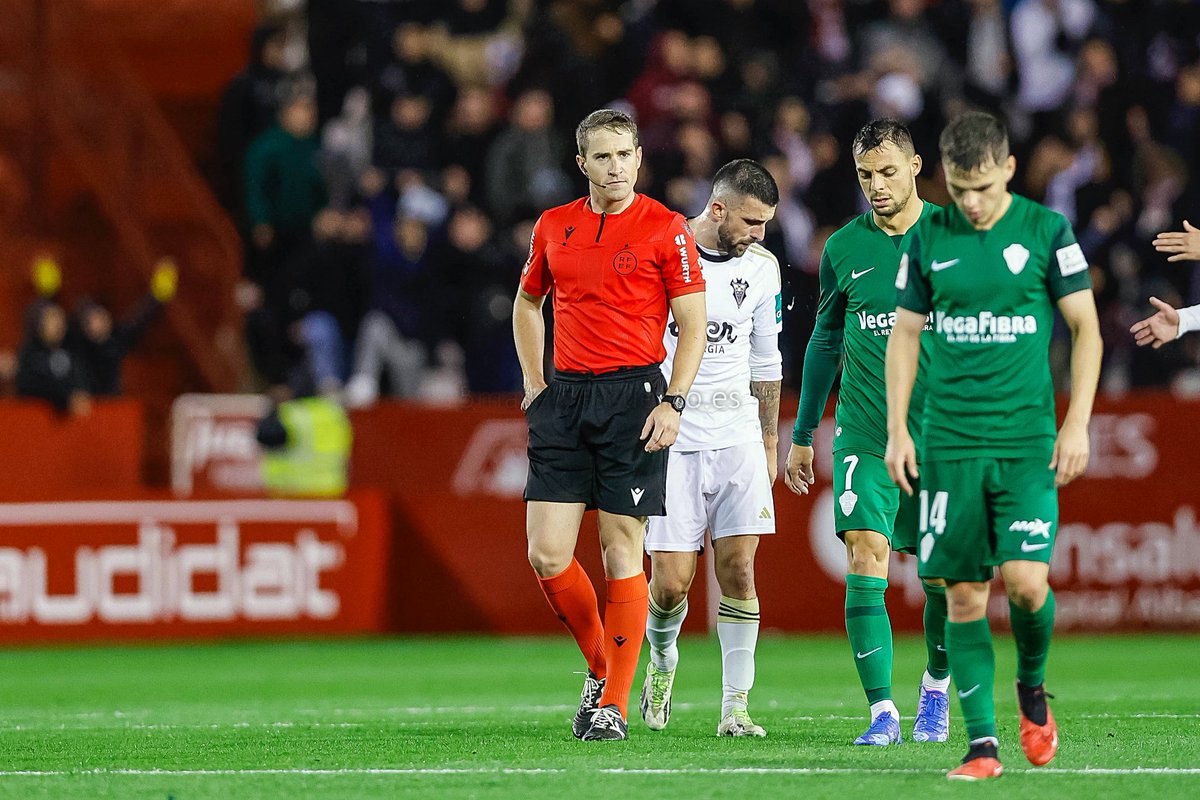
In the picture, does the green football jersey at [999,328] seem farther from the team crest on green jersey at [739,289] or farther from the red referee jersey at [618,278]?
the team crest on green jersey at [739,289]

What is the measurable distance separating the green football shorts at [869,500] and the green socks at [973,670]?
4.48 feet

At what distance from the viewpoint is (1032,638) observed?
6.90m

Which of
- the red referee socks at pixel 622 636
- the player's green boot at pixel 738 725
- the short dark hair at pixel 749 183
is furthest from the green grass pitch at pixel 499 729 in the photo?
the short dark hair at pixel 749 183

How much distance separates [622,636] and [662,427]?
3.20ft

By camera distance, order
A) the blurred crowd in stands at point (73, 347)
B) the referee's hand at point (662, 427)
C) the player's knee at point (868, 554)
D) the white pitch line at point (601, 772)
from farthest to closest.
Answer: the blurred crowd in stands at point (73, 347)
the player's knee at point (868, 554)
the referee's hand at point (662, 427)
the white pitch line at point (601, 772)

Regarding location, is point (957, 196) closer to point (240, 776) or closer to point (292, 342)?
point (240, 776)

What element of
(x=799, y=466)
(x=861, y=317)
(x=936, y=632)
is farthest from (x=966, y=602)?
(x=799, y=466)

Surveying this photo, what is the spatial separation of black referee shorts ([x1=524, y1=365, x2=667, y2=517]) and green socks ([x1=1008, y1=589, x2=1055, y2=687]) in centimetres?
Answer: 195

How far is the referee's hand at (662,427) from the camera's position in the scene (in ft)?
26.7

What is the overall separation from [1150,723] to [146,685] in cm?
642

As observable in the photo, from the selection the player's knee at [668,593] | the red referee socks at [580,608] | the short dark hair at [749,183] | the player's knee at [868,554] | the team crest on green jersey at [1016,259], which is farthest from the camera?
the player's knee at [668,593]

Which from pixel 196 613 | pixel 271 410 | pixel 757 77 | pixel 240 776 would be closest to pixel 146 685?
pixel 196 613

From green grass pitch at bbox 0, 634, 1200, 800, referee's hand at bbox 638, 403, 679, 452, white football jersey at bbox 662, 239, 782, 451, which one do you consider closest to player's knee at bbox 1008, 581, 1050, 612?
green grass pitch at bbox 0, 634, 1200, 800

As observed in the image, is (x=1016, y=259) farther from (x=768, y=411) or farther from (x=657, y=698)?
(x=657, y=698)
